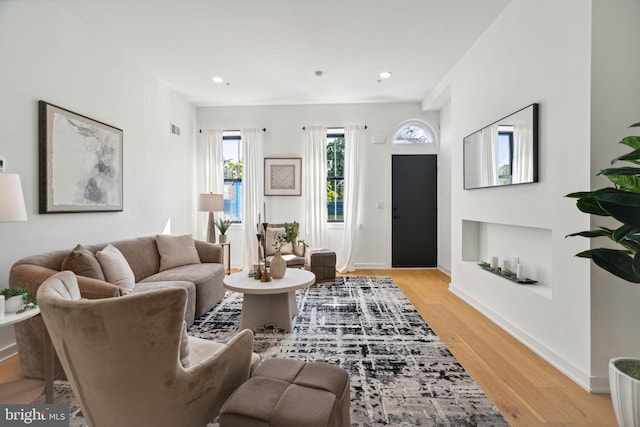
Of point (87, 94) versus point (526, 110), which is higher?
point (87, 94)

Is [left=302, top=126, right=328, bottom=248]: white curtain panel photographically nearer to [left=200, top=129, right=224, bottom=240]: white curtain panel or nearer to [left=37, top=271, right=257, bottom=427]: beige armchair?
[left=200, top=129, right=224, bottom=240]: white curtain panel

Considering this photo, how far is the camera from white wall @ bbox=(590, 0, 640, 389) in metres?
1.91

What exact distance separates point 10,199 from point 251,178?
391 cm

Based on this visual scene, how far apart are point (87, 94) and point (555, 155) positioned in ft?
14.1

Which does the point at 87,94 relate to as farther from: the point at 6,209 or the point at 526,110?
the point at 526,110

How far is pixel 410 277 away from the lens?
503 centimetres

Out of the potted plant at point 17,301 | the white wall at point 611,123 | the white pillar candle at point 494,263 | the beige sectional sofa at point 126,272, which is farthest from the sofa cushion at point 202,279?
the white wall at point 611,123

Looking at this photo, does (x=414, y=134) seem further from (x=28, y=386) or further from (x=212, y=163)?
(x=28, y=386)

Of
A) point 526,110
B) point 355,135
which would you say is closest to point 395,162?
point 355,135

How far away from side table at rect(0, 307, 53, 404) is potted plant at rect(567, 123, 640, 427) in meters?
2.94

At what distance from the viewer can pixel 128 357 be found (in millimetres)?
1035

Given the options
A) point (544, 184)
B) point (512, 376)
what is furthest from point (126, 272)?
point (544, 184)

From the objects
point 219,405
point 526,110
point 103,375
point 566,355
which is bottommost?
point 566,355

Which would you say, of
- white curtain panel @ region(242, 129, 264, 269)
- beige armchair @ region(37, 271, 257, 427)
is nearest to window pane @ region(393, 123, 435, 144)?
white curtain panel @ region(242, 129, 264, 269)
